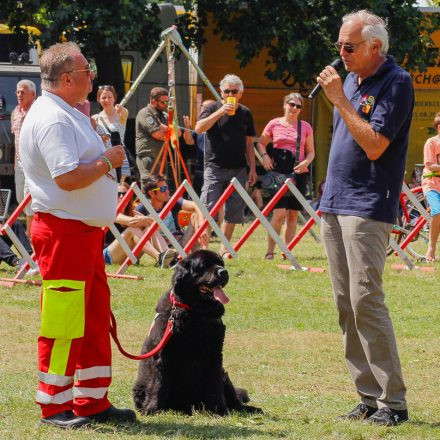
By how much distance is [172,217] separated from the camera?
1188 cm

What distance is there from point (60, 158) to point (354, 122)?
4.74 feet

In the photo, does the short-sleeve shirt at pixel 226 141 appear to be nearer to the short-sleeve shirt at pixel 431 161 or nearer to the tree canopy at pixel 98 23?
the short-sleeve shirt at pixel 431 161

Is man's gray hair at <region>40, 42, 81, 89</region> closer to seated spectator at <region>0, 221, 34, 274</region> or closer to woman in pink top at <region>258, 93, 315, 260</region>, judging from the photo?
seated spectator at <region>0, 221, 34, 274</region>

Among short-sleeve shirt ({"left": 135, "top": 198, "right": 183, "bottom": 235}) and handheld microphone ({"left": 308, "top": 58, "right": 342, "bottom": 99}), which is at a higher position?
handheld microphone ({"left": 308, "top": 58, "right": 342, "bottom": 99})

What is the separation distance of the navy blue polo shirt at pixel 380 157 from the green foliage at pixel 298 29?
13310 millimetres

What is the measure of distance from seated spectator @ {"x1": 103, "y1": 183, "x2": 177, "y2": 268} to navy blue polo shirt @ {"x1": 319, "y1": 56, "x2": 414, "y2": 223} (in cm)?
597

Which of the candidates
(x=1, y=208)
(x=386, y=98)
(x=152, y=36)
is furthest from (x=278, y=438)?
(x=152, y=36)

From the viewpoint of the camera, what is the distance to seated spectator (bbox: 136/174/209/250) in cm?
1173

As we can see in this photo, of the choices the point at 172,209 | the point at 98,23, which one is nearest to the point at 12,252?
the point at 172,209

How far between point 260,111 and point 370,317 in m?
14.4

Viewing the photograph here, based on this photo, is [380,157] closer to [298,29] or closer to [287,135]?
[287,135]

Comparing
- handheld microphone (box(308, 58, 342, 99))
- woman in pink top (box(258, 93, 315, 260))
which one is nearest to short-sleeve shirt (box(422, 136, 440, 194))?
woman in pink top (box(258, 93, 315, 260))

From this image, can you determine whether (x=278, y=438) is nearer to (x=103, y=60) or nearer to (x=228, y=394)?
(x=228, y=394)

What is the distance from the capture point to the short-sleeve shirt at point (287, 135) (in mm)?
12477
